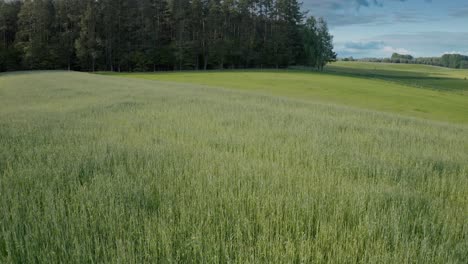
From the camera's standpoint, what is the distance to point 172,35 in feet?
274

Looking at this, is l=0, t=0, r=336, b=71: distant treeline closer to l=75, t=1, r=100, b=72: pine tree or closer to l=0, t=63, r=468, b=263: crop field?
l=75, t=1, r=100, b=72: pine tree

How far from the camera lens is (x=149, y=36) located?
78062mm

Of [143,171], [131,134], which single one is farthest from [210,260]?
[131,134]

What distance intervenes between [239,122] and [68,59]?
76.6 metres

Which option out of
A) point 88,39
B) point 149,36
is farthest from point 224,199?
point 149,36

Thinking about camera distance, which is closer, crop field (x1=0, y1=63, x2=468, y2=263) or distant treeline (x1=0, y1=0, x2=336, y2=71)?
crop field (x1=0, y1=63, x2=468, y2=263)

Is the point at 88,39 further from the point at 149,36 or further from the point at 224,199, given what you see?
the point at 224,199

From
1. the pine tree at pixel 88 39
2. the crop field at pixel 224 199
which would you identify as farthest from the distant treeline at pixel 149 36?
the crop field at pixel 224 199

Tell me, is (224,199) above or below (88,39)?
below

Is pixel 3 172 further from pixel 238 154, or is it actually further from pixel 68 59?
pixel 68 59

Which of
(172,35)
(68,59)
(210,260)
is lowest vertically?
(210,260)

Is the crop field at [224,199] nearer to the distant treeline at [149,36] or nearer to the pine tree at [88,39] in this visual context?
the pine tree at [88,39]

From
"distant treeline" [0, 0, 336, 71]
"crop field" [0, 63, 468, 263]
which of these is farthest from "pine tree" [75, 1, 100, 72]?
"crop field" [0, 63, 468, 263]

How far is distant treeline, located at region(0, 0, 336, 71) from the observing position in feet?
233
